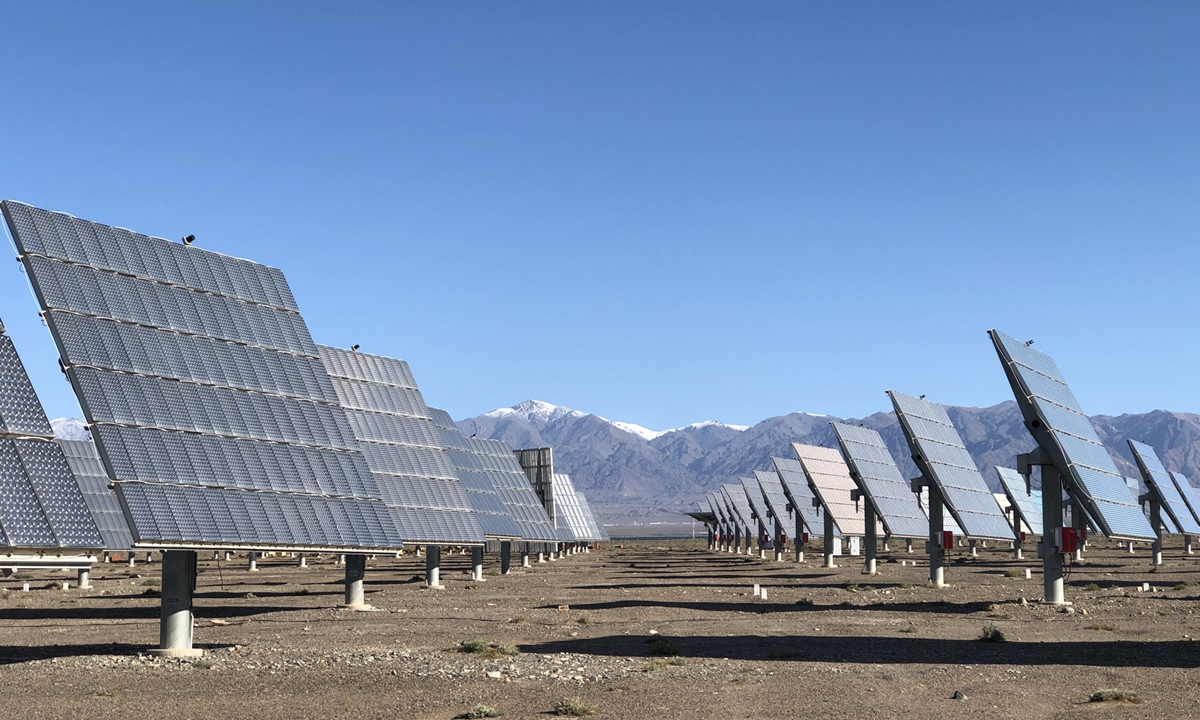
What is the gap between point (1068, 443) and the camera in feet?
115

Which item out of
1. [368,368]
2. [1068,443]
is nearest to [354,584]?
[368,368]

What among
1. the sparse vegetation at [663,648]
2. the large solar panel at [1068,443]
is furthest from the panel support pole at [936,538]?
the sparse vegetation at [663,648]

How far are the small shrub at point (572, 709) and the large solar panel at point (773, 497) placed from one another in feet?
237

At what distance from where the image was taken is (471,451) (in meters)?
57.3

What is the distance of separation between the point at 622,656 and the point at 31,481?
10.6 metres

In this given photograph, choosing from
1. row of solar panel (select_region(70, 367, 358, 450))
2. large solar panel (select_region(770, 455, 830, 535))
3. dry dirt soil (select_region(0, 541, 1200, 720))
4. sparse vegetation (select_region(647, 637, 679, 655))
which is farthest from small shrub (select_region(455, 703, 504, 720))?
large solar panel (select_region(770, 455, 830, 535))

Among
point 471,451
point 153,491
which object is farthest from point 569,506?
point 153,491

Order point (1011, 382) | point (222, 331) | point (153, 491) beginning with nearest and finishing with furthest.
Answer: point (153, 491) < point (222, 331) < point (1011, 382)

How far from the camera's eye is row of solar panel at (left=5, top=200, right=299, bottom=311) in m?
23.0

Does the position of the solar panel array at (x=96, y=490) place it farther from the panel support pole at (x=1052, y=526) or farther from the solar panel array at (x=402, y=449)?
the panel support pole at (x=1052, y=526)

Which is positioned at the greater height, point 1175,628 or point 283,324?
point 283,324

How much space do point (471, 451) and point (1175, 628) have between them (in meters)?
33.4

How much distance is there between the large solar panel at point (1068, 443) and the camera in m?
34.0

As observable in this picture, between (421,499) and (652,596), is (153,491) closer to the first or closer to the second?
(421,499)
